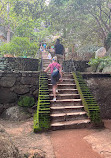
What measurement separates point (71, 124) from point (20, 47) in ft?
31.1

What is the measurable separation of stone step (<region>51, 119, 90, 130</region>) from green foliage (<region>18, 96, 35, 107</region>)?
252 centimetres

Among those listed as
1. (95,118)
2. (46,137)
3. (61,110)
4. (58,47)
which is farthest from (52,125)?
(58,47)

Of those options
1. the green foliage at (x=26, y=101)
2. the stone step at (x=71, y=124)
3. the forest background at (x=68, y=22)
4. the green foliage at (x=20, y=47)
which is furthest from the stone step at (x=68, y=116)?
the green foliage at (x=20, y=47)

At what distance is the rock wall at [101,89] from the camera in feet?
20.4

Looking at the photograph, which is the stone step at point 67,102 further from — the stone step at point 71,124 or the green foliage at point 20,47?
the green foliage at point 20,47

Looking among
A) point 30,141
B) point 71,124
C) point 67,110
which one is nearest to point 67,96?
point 67,110

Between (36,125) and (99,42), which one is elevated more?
(99,42)

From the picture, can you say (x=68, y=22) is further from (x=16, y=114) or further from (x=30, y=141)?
(x=30, y=141)

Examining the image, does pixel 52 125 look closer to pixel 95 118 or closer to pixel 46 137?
pixel 46 137

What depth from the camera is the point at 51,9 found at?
13.5m

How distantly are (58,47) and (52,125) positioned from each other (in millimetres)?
5563

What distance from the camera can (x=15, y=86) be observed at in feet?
22.5

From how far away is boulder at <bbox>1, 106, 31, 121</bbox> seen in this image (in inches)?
230

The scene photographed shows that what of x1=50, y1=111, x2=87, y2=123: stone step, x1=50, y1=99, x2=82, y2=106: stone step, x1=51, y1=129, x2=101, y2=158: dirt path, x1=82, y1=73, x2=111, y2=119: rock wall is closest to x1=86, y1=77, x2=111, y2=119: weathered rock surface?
x1=82, y1=73, x2=111, y2=119: rock wall
